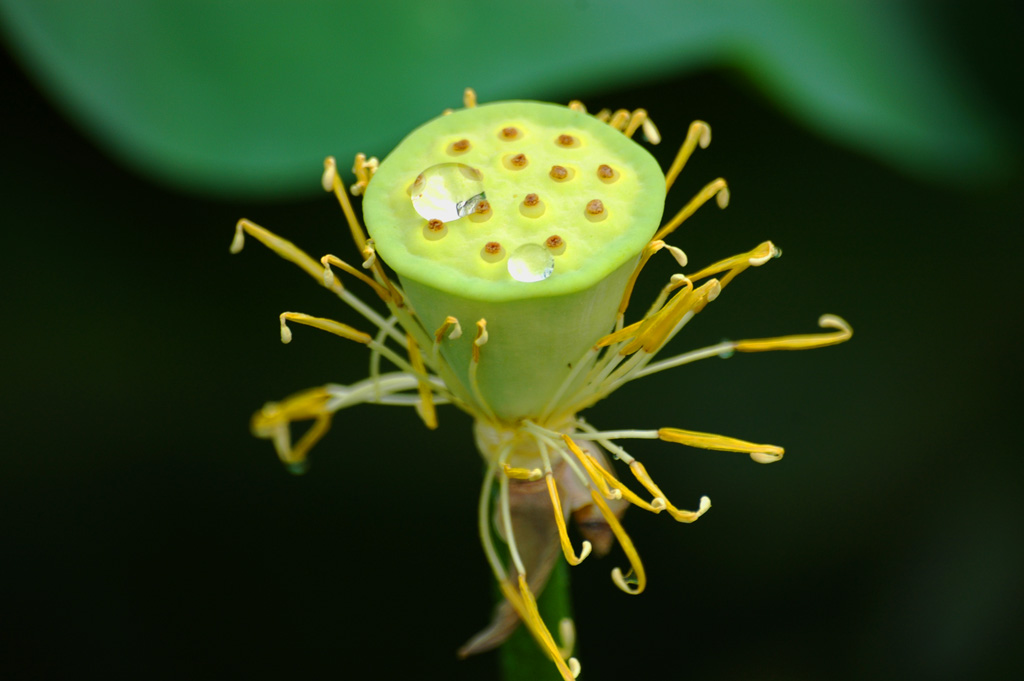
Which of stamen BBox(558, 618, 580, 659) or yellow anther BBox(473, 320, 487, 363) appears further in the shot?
stamen BBox(558, 618, 580, 659)

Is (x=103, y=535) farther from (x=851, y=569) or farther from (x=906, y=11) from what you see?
(x=906, y=11)

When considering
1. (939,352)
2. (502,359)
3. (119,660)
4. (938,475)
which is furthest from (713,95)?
(119,660)

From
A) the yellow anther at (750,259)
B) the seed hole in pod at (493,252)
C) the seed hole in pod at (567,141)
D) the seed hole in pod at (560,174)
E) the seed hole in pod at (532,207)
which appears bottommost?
A: the yellow anther at (750,259)

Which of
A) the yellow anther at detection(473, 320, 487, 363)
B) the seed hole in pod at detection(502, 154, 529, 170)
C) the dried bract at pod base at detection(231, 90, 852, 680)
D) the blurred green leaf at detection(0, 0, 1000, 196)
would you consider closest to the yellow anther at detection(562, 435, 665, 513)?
the dried bract at pod base at detection(231, 90, 852, 680)

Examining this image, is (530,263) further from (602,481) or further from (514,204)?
(602,481)

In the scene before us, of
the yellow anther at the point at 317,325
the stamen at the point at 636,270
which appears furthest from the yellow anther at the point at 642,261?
the yellow anther at the point at 317,325

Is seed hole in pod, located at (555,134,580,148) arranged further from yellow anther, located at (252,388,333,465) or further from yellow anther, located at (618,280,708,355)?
yellow anther, located at (252,388,333,465)

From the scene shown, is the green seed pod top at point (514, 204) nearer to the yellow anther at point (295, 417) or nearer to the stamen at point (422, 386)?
the stamen at point (422, 386)
